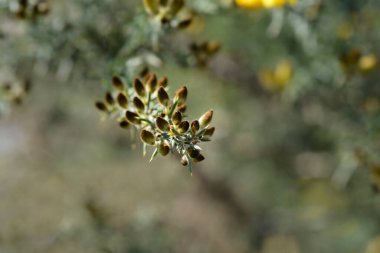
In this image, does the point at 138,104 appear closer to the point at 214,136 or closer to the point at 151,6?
the point at 151,6

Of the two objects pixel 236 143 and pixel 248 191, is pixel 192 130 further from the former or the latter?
pixel 248 191

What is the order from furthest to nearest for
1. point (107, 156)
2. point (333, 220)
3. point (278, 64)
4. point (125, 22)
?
point (107, 156)
point (333, 220)
point (278, 64)
point (125, 22)

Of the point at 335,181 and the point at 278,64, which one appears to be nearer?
the point at 278,64

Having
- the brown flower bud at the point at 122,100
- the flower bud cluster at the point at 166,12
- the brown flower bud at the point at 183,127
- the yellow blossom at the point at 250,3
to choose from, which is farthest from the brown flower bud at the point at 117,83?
the yellow blossom at the point at 250,3

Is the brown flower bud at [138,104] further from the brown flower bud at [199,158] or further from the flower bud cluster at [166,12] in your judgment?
the flower bud cluster at [166,12]

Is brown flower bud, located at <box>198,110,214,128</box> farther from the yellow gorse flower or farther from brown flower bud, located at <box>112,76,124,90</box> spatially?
the yellow gorse flower

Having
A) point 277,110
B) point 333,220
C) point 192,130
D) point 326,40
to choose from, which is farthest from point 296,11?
point 333,220

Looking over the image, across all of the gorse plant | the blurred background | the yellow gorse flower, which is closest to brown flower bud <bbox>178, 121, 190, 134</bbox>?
the gorse plant

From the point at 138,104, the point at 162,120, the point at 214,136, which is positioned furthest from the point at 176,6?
the point at 214,136
